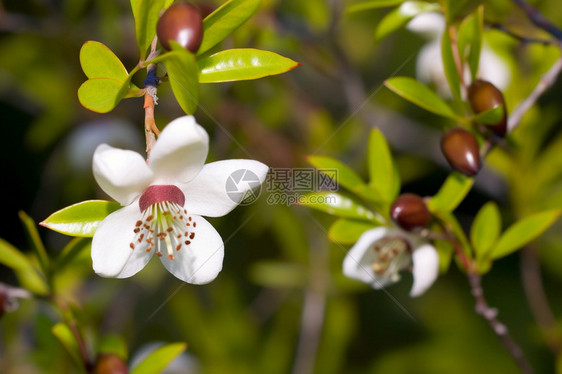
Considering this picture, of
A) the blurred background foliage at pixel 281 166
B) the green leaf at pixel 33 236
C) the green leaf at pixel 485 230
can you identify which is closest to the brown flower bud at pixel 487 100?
the green leaf at pixel 485 230

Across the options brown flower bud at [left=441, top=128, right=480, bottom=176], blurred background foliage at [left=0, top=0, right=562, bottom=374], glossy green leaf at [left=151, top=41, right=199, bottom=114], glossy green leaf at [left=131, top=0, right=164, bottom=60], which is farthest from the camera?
blurred background foliage at [left=0, top=0, right=562, bottom=374]

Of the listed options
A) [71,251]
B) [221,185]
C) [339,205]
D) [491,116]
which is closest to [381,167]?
[339,205]

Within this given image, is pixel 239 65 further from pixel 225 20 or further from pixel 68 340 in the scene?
pixel 68 340

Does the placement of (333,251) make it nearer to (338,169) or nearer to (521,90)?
(521,90)

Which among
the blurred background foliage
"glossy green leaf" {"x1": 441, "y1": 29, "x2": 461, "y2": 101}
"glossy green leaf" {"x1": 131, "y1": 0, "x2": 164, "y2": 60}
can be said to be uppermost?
"glossy green leaf" {"x1": 131, "y1": 0, "x2": 164, "y2": 60}

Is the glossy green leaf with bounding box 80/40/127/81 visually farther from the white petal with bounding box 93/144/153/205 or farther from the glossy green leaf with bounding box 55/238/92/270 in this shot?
the glossy green leaf with bounding box 55/238/92/270

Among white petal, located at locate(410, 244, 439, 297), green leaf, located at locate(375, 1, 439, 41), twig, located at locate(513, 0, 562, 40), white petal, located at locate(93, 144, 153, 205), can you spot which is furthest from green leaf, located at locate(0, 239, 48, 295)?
twig, located at locate(513, 0, 562, 40)

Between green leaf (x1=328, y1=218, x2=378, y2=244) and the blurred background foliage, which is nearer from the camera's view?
green leaf (x1=328, y1=218, x2=378, y2=244)
